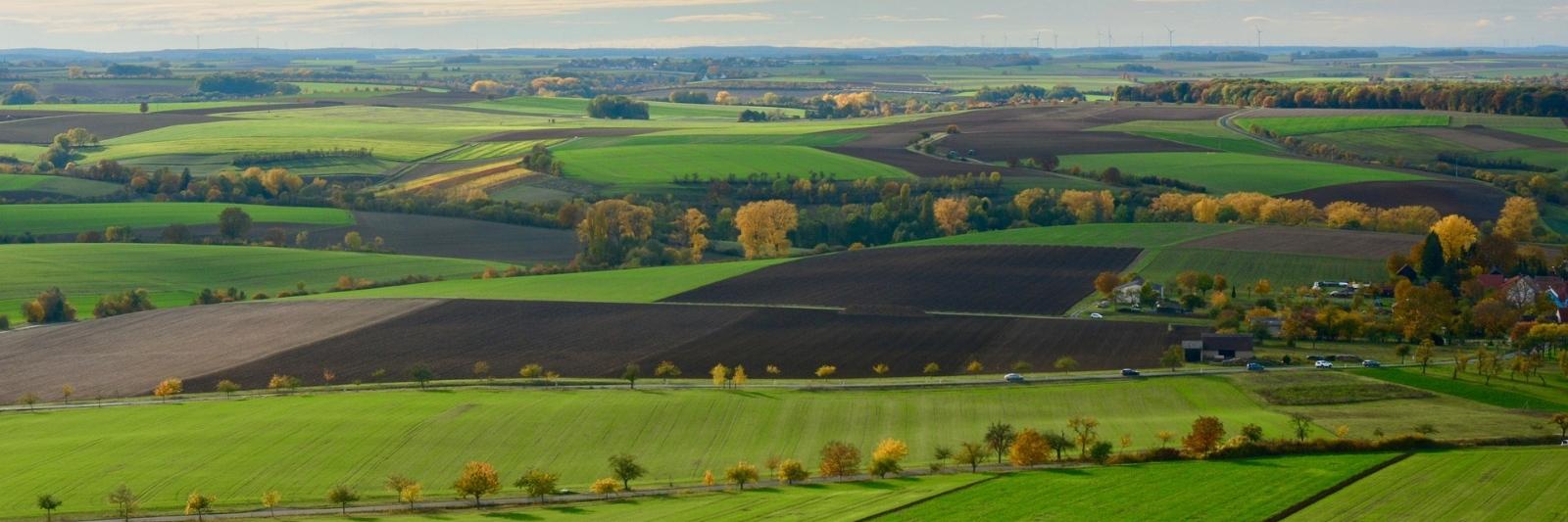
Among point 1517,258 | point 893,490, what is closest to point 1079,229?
point 1517,258

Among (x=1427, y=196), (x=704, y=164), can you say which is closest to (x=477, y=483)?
(x=1427, y=196)

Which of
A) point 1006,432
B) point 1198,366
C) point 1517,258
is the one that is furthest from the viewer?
point 1517,258

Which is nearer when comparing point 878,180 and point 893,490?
point 893,490

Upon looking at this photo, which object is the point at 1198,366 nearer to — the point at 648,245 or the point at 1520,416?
the point at 1520,416

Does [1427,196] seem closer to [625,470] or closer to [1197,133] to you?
[1197,133]

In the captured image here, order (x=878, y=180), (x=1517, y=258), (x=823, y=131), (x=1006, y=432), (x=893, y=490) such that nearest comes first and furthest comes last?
(x=893, y=490) → (x=1006, y=432) → (x=1517, y=258) → (x=878, y=180) → (x=823, y=131)

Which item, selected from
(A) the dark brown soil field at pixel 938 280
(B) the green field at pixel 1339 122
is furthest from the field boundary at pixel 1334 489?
(B) the green field at pixel 1339 122

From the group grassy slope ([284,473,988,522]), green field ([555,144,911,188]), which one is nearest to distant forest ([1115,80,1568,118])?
green field ([555,144,911,188])

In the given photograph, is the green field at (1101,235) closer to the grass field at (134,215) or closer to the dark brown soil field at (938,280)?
the dark brown soil field at (938,280)
